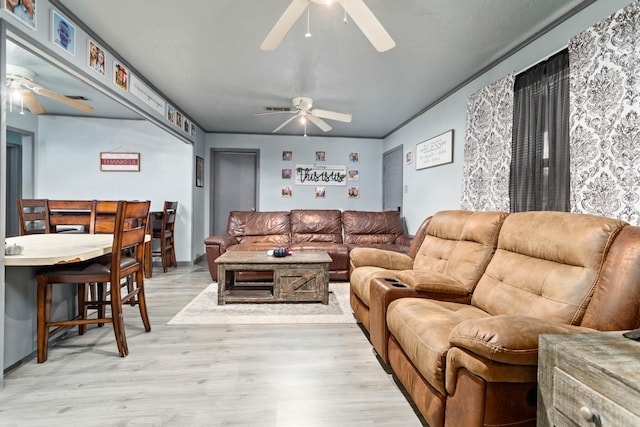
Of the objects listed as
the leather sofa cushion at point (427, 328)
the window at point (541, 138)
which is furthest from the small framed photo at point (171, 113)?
the window at point (541, 138)

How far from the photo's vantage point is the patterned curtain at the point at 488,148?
2.67 meters

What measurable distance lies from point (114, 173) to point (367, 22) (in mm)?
4874

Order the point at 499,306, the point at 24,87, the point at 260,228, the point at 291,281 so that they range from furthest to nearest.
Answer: the point at 260,228 < the point at 24,87 < the point at 291,281 < the point at 499,306

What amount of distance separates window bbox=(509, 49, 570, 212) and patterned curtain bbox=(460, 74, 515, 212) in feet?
0.29

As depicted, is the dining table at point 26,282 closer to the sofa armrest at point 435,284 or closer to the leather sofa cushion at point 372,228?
the sofa armrest at point 435,284

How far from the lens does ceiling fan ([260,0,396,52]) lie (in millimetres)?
1668

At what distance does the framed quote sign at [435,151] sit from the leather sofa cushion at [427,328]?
2291mm

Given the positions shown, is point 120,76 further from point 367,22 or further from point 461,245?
point 461,245

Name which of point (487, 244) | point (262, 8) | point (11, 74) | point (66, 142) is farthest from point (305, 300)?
point (66, 142)

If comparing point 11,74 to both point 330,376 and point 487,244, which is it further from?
point 487,244

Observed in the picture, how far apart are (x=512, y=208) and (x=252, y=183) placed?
4.56m

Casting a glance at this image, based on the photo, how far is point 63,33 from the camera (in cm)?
222

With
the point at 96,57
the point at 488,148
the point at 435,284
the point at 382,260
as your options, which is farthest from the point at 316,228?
the point at 96,57

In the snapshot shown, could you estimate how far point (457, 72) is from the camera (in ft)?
10.3
